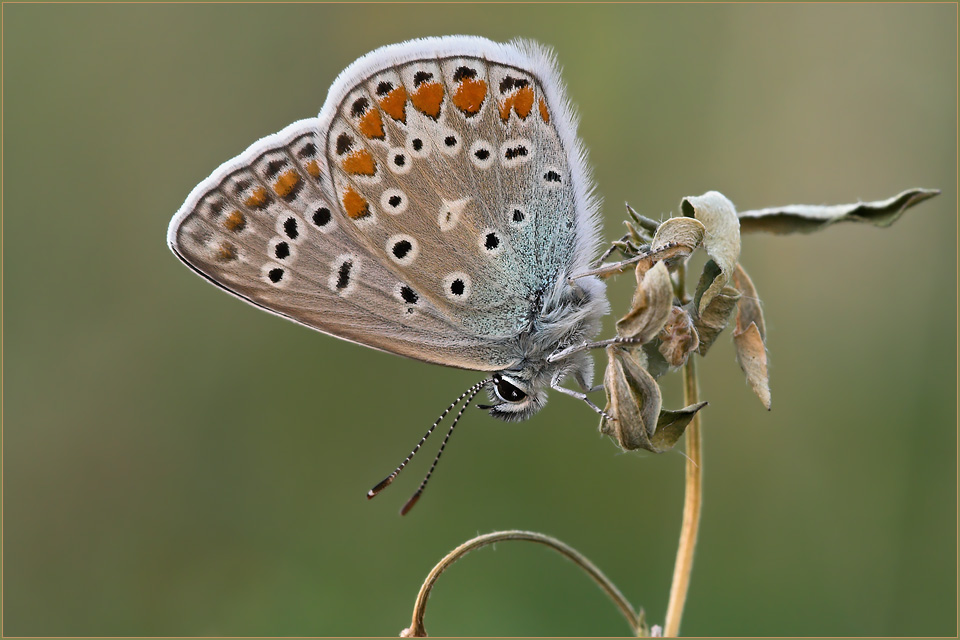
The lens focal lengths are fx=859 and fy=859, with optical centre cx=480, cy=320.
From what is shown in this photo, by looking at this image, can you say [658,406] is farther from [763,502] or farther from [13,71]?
[13,71]

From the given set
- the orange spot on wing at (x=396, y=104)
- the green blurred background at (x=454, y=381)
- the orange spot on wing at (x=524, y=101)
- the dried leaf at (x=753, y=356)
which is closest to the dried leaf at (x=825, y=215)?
the dried leaf at (x=753, y=356)

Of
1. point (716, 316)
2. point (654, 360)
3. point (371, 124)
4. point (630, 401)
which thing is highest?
point (371, 124)

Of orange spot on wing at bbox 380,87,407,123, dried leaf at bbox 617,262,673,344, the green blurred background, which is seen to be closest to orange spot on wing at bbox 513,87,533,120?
orange spot on wing at bbox 380,87,407,123

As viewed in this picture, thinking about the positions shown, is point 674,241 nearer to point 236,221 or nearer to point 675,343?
point 675,343

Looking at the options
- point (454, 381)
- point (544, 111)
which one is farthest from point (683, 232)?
point (454, 381)

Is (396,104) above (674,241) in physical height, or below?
→ above

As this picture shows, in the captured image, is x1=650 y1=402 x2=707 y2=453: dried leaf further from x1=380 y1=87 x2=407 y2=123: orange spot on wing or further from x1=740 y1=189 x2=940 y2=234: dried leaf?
x1=380 y1=87 x2=407 y2=123: orange spot on wing
